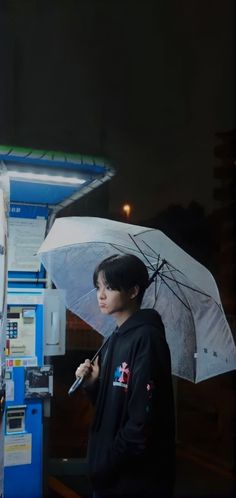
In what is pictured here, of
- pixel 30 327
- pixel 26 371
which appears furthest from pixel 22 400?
pixel 30 327

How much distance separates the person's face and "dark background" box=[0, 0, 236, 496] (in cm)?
33

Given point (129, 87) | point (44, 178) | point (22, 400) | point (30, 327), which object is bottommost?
point (22, 400)

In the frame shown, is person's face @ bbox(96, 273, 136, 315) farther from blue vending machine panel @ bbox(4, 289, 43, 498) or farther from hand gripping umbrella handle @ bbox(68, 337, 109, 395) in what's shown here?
blue vending machine panel @ bbox(4, 289, 43, 498)

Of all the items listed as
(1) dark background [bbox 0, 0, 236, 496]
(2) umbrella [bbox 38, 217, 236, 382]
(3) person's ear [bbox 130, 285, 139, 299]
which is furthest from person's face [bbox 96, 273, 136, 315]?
(1) dark background [bbox 0, 0, 236, 496]

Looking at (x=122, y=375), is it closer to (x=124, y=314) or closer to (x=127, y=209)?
(x=124, y=314)

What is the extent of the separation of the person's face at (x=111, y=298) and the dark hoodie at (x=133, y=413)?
0.11m

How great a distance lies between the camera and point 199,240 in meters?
3.86

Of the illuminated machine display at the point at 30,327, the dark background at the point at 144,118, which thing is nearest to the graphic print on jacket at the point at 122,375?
the dark background at the point at 144,118

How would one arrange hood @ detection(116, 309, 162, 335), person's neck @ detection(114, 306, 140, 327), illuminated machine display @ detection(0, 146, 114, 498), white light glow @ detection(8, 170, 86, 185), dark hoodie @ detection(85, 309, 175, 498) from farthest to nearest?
1. illuminated machine display @ detection(0, 146, 114, 498)
2. white light glow @ detection(8, 170, 86, 185)
3. person's neck @ detection(114, 306, 140, 327)
4. hood @ detection(116, 309, 162, 335)
5. dark hoodie @ detection(85, 309, 175, 498)

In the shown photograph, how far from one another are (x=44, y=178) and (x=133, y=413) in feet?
4.89

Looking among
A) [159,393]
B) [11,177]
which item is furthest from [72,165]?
[159,393]

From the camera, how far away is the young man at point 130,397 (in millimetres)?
2924

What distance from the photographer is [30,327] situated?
3658 millimetres

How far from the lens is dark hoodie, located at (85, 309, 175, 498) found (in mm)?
2914
